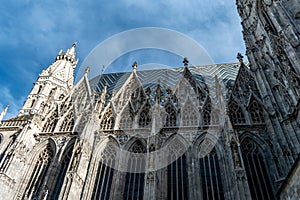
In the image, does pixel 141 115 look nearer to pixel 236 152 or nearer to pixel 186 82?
pixel 186 82

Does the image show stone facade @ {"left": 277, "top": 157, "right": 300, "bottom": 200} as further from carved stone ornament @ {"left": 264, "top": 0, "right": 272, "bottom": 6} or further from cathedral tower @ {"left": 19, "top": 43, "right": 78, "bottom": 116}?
cathedral tower @ {"left": 19, "top": 43, "right": 78, "bottom": 116}

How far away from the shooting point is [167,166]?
50.3 ft

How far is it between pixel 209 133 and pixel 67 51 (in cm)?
2132

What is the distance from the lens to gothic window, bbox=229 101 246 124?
55.2ft

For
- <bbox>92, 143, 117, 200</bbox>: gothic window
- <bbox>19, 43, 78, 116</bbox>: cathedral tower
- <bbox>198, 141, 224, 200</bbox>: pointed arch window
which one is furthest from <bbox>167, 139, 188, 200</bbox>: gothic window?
<bbox>19, 43, 78, 116</bbox>: cathedral tower

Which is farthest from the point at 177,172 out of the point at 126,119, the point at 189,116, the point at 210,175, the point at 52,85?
the point at 52,85

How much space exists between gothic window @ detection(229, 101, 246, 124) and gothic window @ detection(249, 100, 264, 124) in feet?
2.13

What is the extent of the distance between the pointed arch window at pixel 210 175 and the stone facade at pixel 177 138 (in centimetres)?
6

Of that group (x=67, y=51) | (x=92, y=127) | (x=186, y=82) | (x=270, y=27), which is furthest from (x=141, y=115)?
(x=67, y=51)

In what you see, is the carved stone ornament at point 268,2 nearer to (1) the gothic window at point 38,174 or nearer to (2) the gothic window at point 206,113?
(2) the gothic window at point 206,113

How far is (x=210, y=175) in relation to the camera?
14.6 meters

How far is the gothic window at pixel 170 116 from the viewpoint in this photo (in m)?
17.6

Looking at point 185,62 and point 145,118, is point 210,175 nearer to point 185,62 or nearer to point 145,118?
point 145,118

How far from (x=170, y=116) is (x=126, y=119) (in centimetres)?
341
